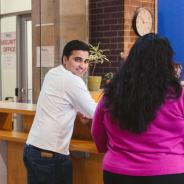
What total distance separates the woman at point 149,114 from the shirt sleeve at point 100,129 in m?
0.08

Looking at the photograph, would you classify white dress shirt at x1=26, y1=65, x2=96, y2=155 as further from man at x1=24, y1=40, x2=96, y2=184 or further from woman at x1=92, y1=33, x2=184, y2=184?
woman at x1=92, y1=33, x2=184, y2=184

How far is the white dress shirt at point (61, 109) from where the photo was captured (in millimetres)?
2523

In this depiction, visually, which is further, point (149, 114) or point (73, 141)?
point (73, 141)

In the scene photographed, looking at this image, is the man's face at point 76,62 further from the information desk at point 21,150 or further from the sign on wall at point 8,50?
the sign on wall at point 8,50

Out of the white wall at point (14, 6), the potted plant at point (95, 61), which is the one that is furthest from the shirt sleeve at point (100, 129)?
the white wall at point (14, 6)

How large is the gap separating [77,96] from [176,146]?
808 millimetres

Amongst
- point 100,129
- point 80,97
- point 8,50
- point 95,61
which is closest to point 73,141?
point 80,97

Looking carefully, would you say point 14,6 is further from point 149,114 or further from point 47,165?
point 149,114

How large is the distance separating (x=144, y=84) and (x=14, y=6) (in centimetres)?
524

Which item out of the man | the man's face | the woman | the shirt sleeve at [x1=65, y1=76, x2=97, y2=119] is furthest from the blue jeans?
the woman

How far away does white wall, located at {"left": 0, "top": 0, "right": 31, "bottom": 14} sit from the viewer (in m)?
6.51

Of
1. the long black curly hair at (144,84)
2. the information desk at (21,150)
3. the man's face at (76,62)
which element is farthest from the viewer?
the information desk at (21,150)

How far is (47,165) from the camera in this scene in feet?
8.50

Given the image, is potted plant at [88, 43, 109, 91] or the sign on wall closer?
potted plant at [88, 43, 109, 91]
